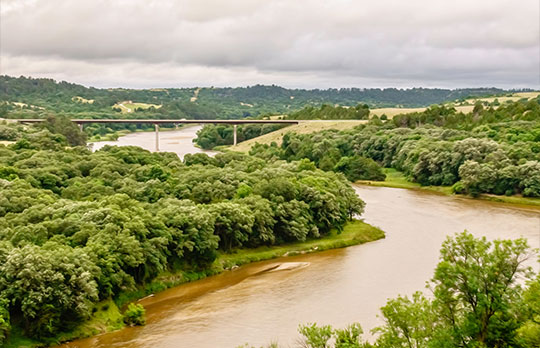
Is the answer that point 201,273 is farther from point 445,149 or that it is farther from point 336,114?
point 336,114

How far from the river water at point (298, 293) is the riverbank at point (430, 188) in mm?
14243

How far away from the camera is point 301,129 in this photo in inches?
6250

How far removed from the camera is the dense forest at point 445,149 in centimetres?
9225

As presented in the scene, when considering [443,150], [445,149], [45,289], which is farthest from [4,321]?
[445,149]

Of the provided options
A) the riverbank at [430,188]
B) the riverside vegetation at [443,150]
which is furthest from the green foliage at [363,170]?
the riverbank at [430,188]

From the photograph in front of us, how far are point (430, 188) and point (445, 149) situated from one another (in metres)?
7.88

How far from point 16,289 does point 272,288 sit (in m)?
19.3

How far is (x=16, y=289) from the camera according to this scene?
3744cm

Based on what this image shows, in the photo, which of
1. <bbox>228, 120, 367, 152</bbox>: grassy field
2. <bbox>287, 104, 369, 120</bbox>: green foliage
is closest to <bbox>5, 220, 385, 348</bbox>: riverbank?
<bbox>228, 120, 367, 152</bbox>: grassy field

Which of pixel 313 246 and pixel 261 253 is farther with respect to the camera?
pixel 313 246

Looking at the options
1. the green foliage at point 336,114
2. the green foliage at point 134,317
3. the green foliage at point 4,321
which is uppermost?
the green foliage at point 336,114

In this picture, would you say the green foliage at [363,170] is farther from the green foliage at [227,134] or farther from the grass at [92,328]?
the grass at [92,328]

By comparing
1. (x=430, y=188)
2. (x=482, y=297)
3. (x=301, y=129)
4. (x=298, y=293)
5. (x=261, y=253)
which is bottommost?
(x=430, y=188)

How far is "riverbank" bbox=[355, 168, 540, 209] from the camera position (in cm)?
8769
